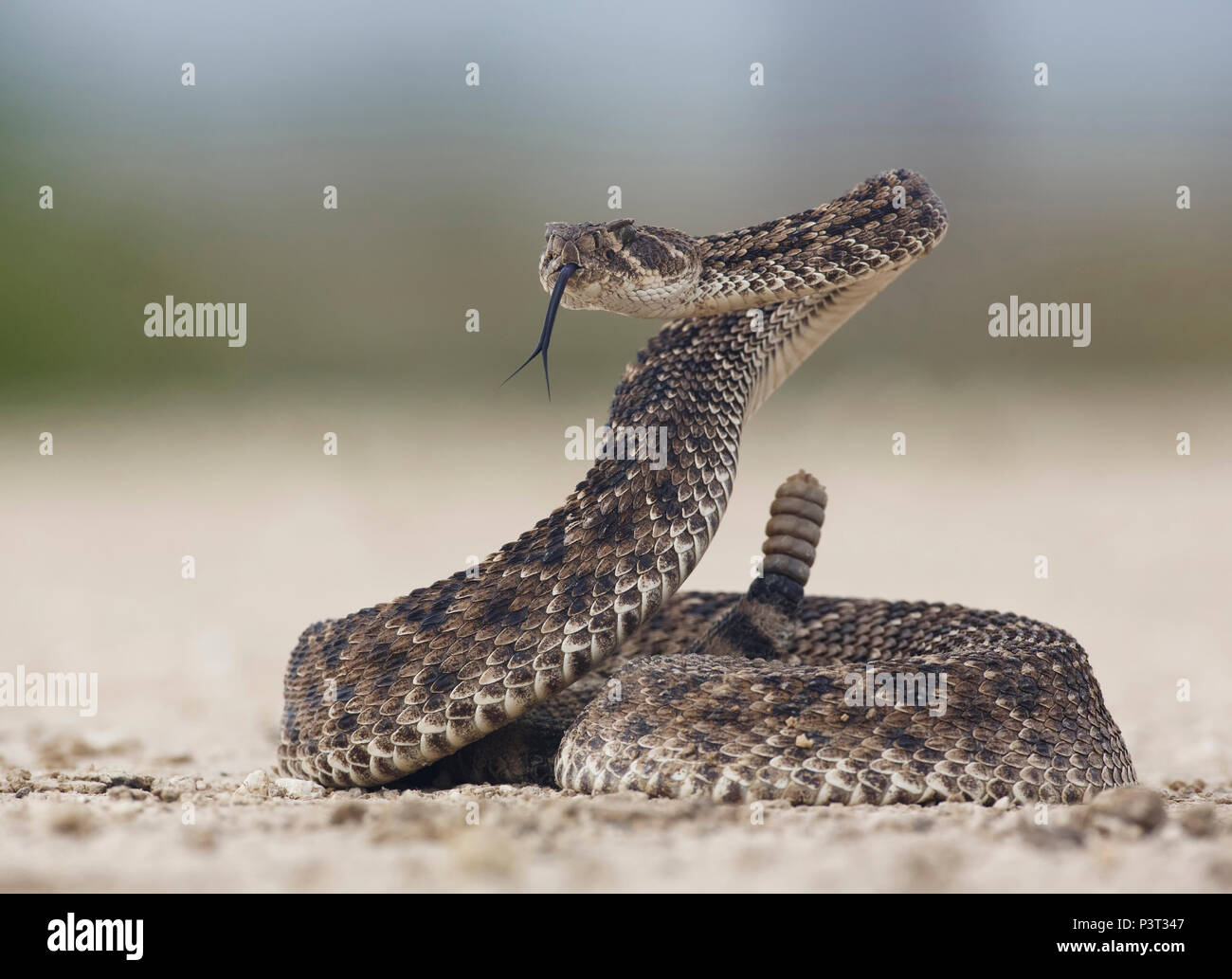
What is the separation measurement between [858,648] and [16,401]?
2827 centimetres

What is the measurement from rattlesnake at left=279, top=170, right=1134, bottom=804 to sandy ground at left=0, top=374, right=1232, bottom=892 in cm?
27

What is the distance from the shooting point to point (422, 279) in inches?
1452

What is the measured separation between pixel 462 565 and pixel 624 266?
9558 mm

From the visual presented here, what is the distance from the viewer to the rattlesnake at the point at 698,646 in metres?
5.55

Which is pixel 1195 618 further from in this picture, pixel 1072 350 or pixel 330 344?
pixel 330 344

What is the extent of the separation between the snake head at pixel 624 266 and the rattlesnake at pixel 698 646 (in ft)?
0.03

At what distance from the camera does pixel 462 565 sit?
1586cm

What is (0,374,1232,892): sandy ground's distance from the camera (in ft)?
14.0
